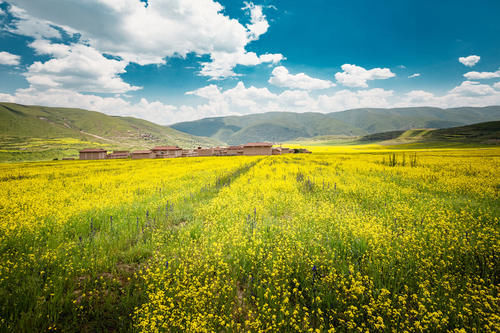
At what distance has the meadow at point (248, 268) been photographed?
3477 millimetres

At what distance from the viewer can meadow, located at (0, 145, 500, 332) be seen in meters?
3.48

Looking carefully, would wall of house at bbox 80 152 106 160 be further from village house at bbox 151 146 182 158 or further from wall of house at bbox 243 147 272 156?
wall of house at bbox 243 147 272 156

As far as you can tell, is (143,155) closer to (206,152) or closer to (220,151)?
(206,152)

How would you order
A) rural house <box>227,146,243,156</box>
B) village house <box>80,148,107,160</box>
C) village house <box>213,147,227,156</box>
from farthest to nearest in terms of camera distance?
village house <box>80,148,107,160</box>
village house <box>213,147,227,156</box>
rural house <box>227,146,243,156</box>

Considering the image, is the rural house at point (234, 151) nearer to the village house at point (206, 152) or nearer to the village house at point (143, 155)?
the village house at point (206, 152)

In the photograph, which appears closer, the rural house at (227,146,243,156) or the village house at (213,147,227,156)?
the rural house at (227,146,243,156)

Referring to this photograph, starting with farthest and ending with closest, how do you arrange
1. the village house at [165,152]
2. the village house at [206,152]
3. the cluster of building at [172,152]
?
the village house at [165,152]
the village house at [206,152]
the cluster of building at [172,152]

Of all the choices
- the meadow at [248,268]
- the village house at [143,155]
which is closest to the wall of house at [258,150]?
the village house at [143,155]

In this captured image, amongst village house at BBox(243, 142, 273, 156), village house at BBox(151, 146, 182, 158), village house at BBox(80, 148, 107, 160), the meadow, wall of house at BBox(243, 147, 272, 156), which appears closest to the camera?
the meadow

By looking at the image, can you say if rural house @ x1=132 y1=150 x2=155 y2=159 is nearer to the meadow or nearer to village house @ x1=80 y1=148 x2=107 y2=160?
village house @ x1=80 y1=148 x2=107 y2=160

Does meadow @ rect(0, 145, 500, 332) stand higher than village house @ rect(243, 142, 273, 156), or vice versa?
village house @ rect(243, 142, 273, 156)

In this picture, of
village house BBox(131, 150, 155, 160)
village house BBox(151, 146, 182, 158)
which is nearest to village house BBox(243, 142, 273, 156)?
village house BBox(151, 146, 182, 158)

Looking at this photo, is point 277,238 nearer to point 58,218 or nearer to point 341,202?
point 341,202

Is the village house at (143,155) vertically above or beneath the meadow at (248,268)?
above
